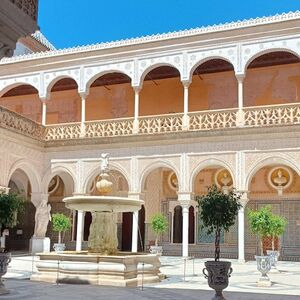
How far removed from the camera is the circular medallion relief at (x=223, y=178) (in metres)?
17.7

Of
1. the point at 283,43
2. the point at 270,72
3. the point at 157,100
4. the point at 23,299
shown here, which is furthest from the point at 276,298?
the point at 157,100

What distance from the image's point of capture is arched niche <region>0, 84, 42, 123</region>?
21.0 meters

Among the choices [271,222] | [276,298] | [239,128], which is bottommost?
[276,298]

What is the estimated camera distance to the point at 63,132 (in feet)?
57.1

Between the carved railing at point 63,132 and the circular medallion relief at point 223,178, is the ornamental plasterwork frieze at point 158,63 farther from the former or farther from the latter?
the circular medallion relief at point 223,178

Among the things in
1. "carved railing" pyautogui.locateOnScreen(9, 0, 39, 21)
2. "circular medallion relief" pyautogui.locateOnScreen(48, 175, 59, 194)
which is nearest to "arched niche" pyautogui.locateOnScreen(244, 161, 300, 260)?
"circular medallion relief" pyautogui.locateOnScreen(48, 175, 59, 194)

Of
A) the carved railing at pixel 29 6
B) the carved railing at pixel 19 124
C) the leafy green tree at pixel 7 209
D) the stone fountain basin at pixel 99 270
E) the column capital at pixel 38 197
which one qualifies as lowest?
the stone fountain basin at pixel 99 270

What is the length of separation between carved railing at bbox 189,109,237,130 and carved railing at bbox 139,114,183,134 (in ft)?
1.36

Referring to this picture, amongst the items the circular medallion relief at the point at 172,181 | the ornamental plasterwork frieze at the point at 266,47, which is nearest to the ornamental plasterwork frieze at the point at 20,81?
the circular medallion relief at the point at 172,181

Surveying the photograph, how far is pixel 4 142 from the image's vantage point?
15.4m

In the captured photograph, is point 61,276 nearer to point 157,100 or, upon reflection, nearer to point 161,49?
point 161,49

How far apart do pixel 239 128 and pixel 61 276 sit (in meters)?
7.65

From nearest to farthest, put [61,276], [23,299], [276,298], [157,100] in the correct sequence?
[23,299] < [276,298] < [61,276] < [157,100]

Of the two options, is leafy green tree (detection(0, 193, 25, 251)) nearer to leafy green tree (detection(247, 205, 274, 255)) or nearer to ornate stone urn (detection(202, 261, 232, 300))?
ornate stone urn (detection(202, 261, 232, 300))
